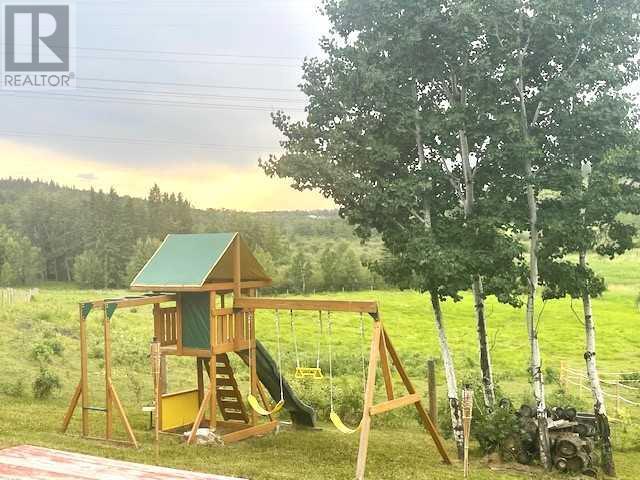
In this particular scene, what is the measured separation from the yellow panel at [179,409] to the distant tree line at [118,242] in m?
52.9

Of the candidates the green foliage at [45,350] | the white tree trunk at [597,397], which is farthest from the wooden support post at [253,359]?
the green foliage at [45,350]

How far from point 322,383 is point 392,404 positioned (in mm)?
11800

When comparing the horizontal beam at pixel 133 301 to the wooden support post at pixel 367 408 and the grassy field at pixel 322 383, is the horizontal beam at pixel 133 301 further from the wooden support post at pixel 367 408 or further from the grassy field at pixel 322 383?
the wooden support post at pixel 367 408

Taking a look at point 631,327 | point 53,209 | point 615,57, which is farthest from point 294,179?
point 53,209

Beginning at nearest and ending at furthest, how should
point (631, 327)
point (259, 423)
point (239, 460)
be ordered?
point (239, 460) < point (259, 423) < point (631, 327)

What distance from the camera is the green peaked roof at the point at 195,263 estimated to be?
1402 cm

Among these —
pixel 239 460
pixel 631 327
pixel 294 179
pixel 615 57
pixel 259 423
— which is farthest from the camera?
pixel 631 327

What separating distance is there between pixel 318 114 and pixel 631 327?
126 ft

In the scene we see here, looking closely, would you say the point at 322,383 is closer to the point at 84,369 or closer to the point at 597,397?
the point at 597,397

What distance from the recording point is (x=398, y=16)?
1348 centimetres

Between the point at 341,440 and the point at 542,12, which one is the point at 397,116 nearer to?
the point at 542,12

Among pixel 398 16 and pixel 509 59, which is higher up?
pixel 398 16

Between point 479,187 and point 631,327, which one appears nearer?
point 479,187

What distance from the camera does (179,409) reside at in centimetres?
1492
